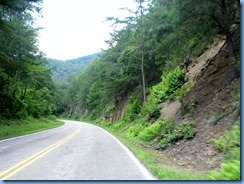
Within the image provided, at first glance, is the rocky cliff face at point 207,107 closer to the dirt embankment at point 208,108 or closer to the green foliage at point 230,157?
the dirt embankment at point 208,108

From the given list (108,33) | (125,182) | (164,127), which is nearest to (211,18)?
(164,127)

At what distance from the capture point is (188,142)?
39.2 feet

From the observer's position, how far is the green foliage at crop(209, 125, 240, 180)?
5.95m

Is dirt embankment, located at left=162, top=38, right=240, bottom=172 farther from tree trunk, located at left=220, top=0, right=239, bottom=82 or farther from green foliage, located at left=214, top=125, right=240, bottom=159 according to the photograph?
tree trunk, located at left=220, top=0, right=239, bottom=82

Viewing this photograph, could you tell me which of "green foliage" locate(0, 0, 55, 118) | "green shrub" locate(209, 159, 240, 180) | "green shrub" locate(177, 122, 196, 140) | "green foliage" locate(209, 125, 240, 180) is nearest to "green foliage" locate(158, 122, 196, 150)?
"green shrub" locate(177, 122, 196, 140)

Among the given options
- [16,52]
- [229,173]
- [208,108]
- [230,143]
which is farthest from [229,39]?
[16,52]

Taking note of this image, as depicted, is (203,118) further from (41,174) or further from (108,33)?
(108,33)

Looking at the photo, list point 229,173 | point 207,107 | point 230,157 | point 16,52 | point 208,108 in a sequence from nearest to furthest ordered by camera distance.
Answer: point 229,173 → point 230,157 → point 208,108 → point 207,107 → point 16,52

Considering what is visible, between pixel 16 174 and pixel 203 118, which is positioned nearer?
pixel 16 174

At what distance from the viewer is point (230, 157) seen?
25.0 feet

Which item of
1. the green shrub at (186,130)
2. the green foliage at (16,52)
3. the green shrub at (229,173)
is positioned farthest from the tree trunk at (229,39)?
the green foliage at (16,52)

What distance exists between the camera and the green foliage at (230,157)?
5953 millimetres

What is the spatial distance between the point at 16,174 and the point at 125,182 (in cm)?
284

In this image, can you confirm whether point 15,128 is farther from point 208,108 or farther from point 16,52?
point 208,108
